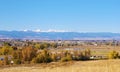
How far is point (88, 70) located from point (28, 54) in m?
84.5

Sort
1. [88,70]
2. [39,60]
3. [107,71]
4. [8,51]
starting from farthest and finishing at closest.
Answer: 1. [8,51]
2. [39,60]
3. [88,70]
4. [107,71]

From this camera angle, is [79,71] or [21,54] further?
[21,54]

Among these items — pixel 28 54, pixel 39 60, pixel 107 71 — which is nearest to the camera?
pixel 107 71

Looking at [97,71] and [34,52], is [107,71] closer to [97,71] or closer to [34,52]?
[97,71]

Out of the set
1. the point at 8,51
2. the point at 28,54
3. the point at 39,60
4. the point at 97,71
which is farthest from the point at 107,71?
the point at 8,51

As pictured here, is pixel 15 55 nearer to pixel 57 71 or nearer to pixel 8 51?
pixel 8 51

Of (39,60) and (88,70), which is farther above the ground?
(88,70)

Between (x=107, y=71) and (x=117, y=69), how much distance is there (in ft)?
2.01

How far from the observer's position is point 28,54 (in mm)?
97375

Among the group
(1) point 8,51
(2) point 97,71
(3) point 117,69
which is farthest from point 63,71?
(1) point 8,51

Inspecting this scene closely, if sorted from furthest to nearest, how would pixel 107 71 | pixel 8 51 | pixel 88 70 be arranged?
1. pixel 8 51
2. pixel 88 70
3. pixel 107 71

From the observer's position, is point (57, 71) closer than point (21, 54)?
Yes

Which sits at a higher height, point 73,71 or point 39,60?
point 73,71

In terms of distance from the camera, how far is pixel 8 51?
5428 inches
